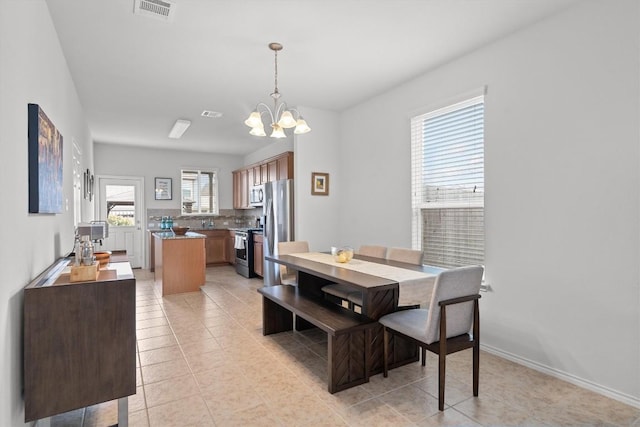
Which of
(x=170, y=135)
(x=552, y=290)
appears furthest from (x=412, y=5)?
(x=170, y=135)

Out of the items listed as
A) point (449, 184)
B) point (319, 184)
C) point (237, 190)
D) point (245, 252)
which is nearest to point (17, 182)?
point (449, 184)

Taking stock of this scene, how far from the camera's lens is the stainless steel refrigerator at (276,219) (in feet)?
16.3

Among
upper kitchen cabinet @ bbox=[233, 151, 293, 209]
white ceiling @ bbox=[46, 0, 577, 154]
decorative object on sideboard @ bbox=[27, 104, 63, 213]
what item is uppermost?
white ceiling @ bbox=[46, 0, 577, 154]

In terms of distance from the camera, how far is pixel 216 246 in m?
7.68

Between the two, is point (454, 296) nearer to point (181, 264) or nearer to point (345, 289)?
point (345, 289)

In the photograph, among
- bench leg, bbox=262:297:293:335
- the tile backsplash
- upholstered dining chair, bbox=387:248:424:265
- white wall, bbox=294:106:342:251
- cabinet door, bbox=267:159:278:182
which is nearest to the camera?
upholstered dining chair, bbox=387:248:424:265

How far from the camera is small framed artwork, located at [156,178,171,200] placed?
7.55 meters

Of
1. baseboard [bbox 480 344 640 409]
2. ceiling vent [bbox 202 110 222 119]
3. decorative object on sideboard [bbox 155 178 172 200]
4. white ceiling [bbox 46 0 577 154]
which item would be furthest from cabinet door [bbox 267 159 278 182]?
baseboard [bbox 480 344 640 409]

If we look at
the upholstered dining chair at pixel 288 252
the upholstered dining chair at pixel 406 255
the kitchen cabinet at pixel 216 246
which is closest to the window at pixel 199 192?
the kitchen cabinet at pixel 216 246

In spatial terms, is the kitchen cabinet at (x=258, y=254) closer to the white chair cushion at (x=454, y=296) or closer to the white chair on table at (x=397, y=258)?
the white chair on table at (x=397, y=258)

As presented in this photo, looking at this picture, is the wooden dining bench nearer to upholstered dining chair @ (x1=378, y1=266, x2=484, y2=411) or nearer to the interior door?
upholstered dining chair @ (x1=378, y1=266, x2=484, y2=411)

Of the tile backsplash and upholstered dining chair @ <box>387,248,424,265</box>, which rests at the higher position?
the tile backsplash

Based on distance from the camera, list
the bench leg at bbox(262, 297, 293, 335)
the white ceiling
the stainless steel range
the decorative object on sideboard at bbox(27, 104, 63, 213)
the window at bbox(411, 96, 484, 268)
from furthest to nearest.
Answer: the stainless steel range
the bench leg at bbox(262, 297, 293, 335)
the window at bbox(411, 96, 484, 268)
the white ceiling
the decorative object on sideboard at bbox(27, 104, 63, 213)

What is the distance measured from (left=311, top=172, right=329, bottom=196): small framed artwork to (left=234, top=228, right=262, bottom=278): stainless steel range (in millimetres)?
2208
